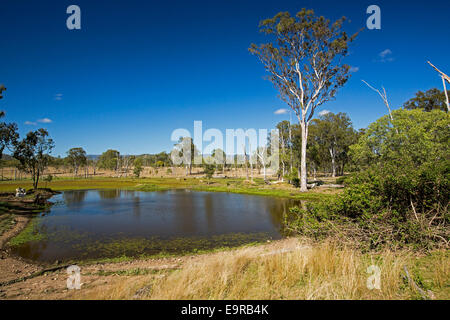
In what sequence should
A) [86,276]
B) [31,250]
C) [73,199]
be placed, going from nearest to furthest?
[86,276]
[31,250]
[73,199]

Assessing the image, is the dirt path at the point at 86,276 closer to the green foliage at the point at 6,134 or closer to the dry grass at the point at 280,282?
the dry grass at the point at 280,282

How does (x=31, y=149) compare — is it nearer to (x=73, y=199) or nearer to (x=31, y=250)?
(x=73, y=199)

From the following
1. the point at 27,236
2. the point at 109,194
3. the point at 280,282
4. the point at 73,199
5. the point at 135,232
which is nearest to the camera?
the point at 280,282

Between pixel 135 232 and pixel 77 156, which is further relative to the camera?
pixel 77 156

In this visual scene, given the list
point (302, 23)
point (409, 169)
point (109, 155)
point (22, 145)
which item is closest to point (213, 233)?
point (409, 169)

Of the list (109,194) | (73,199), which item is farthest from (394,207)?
(109,194)

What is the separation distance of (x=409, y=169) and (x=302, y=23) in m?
25.8

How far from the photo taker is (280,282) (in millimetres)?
4852

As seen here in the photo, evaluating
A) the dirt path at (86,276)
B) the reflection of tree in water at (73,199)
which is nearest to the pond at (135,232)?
the dirt path at (86,276)

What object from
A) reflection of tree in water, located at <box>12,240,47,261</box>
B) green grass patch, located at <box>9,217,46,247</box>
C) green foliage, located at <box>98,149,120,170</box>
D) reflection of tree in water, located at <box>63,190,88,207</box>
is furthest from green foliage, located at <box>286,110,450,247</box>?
green foliage, located at <box>98,149,120,170</box>

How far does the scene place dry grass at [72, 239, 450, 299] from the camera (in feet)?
13.8

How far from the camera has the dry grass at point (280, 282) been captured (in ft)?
13.8
